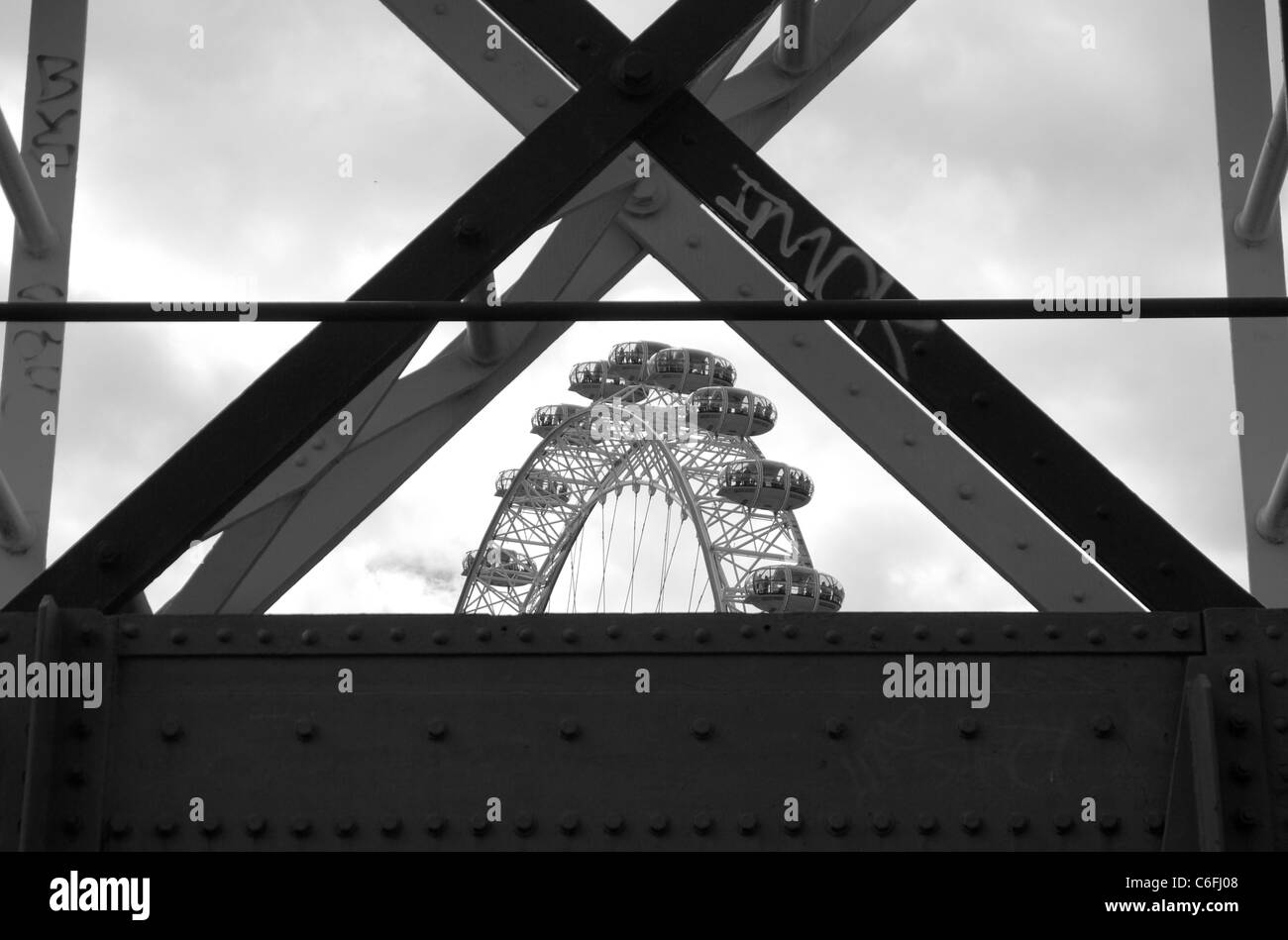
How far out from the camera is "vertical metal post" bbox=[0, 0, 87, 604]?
7387 millimetres

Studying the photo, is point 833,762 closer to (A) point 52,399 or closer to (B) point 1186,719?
(B) point 1186,719

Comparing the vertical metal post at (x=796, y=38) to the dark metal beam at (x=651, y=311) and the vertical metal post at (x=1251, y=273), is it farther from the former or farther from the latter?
the dark metal beam at (x=651, y=311)

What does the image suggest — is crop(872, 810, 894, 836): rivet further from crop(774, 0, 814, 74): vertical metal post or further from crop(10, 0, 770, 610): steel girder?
crop(774, 0, 814, 74): vertical metal post

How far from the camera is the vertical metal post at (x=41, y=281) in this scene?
739cm

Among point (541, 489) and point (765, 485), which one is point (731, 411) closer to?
point (765, 485)

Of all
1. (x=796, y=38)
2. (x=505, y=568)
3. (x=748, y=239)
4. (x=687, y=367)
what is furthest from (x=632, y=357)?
(x=748, y=239)

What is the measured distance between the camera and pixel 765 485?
47469 millimetres

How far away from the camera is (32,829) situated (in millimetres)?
3721

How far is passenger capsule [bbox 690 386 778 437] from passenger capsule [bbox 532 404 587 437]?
3717 millimetres

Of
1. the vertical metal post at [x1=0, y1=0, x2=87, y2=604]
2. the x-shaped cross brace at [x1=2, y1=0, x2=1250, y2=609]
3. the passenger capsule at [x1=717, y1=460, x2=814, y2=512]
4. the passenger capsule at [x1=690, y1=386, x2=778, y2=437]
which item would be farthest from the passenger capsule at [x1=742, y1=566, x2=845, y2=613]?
the x-shaped cross brace at [x1=2, y1=0, x2=1250, y2=609]

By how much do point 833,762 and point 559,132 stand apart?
5.96ft

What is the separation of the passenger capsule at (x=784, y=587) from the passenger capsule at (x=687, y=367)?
6.62 meters

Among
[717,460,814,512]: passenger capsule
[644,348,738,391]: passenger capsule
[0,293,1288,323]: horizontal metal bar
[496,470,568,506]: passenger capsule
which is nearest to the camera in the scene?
[0,293,1288,323]: horizontal metal bar
